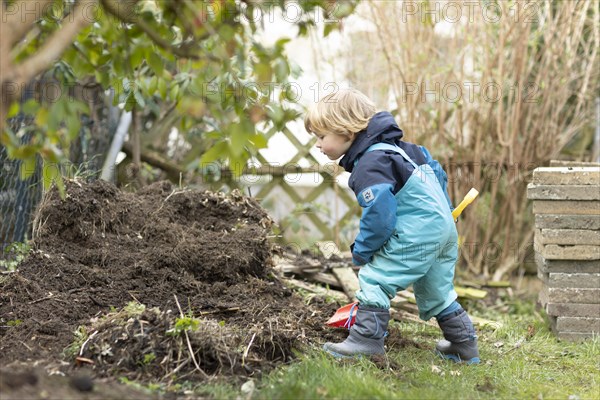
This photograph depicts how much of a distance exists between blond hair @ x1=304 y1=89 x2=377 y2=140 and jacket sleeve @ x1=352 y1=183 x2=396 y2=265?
363mm

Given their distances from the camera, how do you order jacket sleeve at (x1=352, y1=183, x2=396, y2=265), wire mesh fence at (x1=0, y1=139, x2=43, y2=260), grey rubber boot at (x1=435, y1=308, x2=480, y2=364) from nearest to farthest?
jacket sleeve at (x1=352, y1=183, x2=396, y2=265)
grey rubber boot at (x1=435, y1=308, x2=480, y2=364)
wire mesh fence at (x1=0, y1=139, x2=43, y2=260)

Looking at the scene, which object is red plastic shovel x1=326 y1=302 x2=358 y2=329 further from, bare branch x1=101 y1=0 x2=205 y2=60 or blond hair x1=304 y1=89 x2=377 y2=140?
bare branch x1=101 y1=0 x2=205 y2=60

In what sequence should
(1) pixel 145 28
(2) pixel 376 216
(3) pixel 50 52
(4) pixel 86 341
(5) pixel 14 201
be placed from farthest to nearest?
1. (5) pixel 14 201
2. (2) pixel 376 216
3. (4) pixel 86 341
4. (1) pixel 145 28
5. (3) pixel 50 52

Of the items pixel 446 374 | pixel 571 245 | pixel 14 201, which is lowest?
pixel 446 374

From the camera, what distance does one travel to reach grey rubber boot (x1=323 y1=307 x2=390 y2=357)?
3660mm

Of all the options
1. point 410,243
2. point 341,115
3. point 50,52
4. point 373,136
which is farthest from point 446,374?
point 50,52

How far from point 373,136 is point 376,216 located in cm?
42

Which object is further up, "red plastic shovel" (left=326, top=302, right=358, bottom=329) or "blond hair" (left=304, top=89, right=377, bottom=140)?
"blond hair" (left=304, top=89, right=377, bottom=140)

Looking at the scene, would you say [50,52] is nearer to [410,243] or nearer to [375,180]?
[375,180]

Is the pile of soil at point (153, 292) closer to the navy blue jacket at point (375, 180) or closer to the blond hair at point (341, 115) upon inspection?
the navy blue jacket at point (375, 180)

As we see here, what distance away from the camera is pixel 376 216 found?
3.59 m

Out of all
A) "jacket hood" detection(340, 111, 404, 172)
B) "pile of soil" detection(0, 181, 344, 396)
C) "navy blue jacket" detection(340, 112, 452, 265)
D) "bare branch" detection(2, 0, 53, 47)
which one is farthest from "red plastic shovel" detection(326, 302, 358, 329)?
"bare branch" detection(2, 0, 53, 47)

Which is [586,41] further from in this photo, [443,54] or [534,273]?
[534,273]

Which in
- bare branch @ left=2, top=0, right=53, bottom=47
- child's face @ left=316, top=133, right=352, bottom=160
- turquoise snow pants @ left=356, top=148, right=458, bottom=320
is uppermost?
bare branch @ left=2, top=0, right=53, bottom=47
